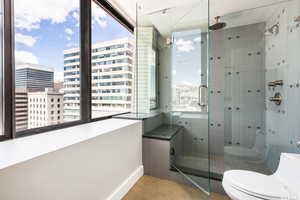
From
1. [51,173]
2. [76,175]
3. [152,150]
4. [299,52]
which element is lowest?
[152,150]

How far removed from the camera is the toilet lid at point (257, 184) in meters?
1.03

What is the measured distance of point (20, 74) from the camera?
3.78 feet

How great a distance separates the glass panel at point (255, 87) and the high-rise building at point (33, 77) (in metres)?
2.30

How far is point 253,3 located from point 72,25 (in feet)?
7.88

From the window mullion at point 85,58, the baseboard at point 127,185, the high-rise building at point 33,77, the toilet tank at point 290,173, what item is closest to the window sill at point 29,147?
the high-rise building at point 33,77

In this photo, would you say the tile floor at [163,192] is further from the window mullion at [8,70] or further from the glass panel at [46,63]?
the window mullion at [8,70]

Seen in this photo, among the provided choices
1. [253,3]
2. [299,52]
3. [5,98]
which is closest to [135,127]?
[5,98]

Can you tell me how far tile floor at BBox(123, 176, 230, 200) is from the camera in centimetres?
156

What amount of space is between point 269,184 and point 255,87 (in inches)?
67.0

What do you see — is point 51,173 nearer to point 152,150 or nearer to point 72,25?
point 152,150

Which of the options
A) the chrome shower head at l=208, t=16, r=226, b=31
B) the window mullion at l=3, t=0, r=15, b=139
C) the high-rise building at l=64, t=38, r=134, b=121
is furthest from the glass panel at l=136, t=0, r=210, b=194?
the window mullion at l=3, t=0, r=15, b=139

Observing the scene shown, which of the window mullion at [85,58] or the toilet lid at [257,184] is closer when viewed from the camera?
the toilet lid at [257,184]

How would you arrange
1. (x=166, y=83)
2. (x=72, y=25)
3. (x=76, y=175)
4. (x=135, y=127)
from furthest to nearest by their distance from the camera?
(x=166, y=83)
(x=135, y=127)
(x=72, y=25)
(x=76, y=175)

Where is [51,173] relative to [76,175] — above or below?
above
